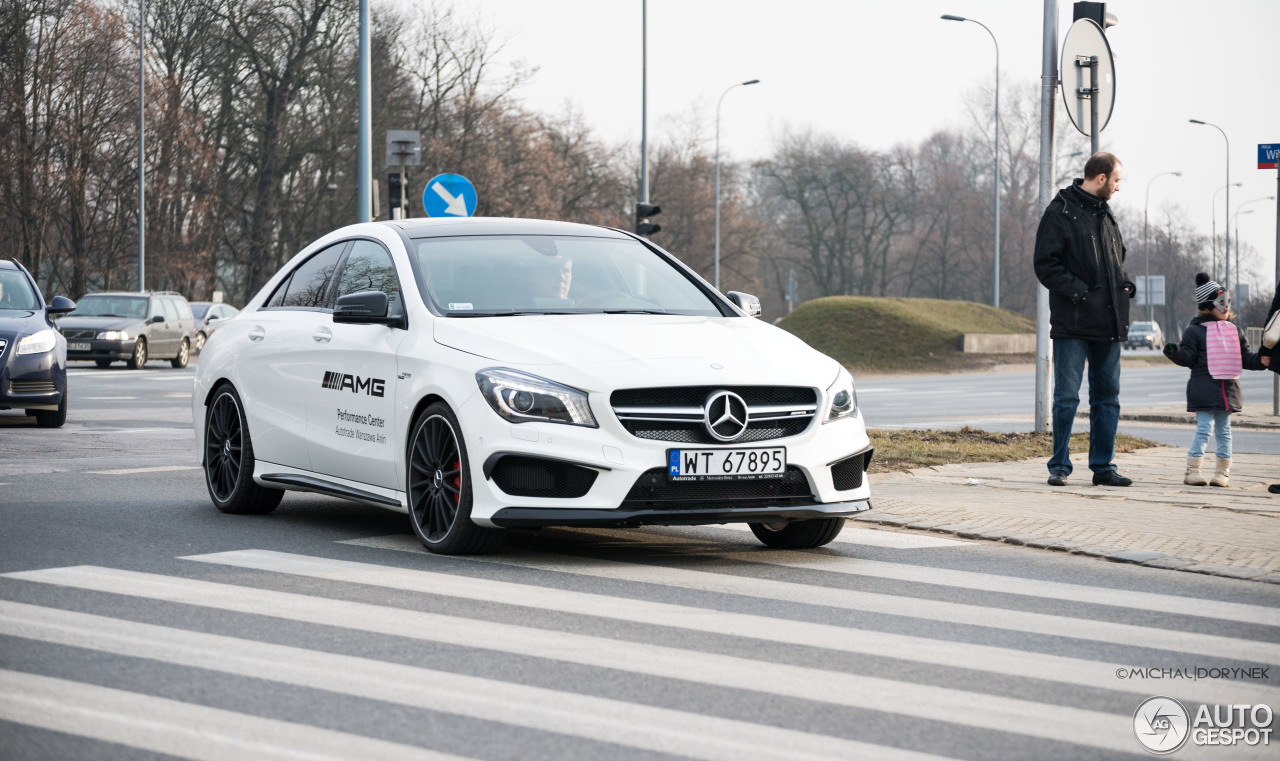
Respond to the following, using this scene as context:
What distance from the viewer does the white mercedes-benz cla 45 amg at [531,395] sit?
6.99 metres

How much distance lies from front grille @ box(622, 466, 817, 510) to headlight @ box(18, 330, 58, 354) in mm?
10833

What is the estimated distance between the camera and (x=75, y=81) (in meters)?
45.6

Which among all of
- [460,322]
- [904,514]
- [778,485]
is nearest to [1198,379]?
[904,514]

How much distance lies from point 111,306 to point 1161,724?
33539 mm

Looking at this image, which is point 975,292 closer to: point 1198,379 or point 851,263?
point 851,263

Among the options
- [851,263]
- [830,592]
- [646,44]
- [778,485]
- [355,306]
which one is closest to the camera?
[830,592]

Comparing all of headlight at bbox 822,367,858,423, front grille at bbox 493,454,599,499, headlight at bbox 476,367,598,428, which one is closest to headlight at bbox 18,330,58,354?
headlight at bbox 476,367,598,428

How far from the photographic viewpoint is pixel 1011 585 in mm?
6898

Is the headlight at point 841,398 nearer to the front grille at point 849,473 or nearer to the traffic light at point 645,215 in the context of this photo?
the front grille at point 849,473

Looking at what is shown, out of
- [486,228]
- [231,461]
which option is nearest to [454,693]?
[486,228]

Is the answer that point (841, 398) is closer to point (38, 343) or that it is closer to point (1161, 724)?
point (1161, 724)

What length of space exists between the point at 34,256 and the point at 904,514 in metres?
40.7

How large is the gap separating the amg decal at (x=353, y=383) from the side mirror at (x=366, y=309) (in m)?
0.30

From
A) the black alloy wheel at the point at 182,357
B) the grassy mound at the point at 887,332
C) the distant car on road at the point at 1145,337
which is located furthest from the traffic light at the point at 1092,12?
the distant car on road at the point at 1145,337
